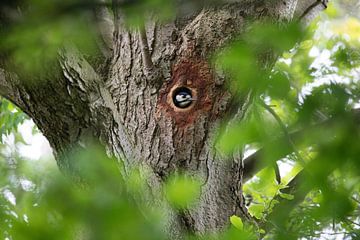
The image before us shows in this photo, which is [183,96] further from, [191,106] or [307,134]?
[307,134]

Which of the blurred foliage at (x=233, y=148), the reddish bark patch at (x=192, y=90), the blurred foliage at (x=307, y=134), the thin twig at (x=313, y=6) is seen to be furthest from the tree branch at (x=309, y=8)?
the blurred foliage at (x=307, y=134)

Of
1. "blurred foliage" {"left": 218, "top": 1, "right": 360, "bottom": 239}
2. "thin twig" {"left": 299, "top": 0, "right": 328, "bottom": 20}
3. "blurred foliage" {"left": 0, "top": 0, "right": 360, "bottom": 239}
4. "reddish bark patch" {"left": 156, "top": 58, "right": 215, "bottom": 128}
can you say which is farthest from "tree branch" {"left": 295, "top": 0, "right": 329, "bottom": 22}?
"blurred foliage" {"left": 218, "top": 1, "right": 360, "bottom": 239}

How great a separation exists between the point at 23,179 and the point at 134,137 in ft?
3.76

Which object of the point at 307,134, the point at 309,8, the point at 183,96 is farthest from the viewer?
the point at 309,8

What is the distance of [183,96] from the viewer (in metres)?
2.03

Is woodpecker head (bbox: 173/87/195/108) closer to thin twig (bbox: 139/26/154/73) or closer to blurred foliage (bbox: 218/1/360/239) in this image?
thin twig (bbox: 139/26/154/73)

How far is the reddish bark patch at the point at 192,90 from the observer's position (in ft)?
6.63

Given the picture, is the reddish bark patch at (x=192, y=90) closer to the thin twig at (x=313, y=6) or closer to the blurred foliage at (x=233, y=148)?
the thin twig at (x=313, y=6)

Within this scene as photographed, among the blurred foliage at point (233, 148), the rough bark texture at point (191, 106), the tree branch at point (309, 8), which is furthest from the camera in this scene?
the tree branch at point (309, 8)

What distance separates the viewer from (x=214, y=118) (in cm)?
204

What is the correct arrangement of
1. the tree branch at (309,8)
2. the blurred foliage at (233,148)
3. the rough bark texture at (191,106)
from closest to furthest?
the blurred foliage at (233,148), the rough bark texture at (191,106), the tree branch at (309,8)

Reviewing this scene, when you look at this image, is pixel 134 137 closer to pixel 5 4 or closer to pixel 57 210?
pixel 5 4

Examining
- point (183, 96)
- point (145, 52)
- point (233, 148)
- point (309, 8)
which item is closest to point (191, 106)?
point (183, 96)

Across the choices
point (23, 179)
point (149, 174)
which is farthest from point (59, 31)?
point (149, 174)
